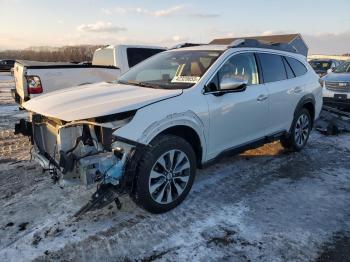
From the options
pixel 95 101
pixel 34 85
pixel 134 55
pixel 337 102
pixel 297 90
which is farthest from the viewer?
pixel 337 102

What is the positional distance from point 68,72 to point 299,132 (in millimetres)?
4810

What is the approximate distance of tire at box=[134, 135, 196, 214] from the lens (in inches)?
147

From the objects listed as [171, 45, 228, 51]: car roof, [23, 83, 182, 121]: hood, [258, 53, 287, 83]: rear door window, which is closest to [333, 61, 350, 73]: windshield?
[258, 53, 287, 83]: rear door window

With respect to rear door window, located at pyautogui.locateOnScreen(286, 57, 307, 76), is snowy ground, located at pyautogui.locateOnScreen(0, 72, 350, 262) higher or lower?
lower

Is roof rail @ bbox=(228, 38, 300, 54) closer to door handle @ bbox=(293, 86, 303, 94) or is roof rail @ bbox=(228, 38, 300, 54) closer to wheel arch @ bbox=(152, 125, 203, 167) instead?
door handle @ bbox=(293, 86, 303, 94)

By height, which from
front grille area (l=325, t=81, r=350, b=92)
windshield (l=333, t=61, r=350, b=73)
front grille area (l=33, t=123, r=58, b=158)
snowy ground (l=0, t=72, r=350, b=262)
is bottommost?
snowy ground (l=0, t=72, r=350, b=262)

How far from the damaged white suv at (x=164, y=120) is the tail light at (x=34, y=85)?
2.60 meters

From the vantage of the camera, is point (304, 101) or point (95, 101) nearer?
point (95, 101)

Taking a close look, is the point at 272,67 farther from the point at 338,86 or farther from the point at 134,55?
the point at 338,86

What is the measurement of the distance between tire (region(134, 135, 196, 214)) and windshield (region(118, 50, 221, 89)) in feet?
2.66

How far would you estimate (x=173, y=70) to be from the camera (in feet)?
16.0

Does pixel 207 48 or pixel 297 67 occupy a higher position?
pixel 207 48

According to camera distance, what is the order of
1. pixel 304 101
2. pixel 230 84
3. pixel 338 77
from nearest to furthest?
pixel 230 84 < pixel 304 101 < pixel 338 77

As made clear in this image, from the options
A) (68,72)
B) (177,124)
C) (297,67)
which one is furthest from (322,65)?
(177,124)
